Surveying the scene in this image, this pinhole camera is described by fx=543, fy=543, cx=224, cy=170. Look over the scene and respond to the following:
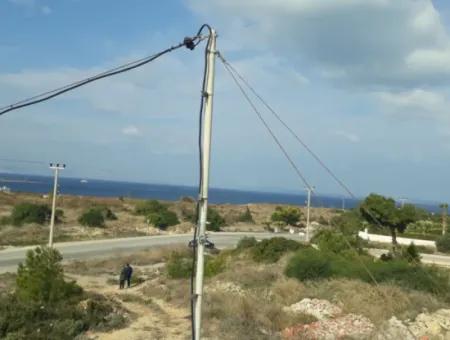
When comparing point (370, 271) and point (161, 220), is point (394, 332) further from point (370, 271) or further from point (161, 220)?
point (161, 220)

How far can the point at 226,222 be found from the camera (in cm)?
7575

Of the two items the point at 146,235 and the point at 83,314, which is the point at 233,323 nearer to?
the point at 83,314

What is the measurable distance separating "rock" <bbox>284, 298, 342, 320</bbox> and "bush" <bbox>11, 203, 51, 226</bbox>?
40832 mm

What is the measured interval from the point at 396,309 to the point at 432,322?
204cm

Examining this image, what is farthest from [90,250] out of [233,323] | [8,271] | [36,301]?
[233,323]

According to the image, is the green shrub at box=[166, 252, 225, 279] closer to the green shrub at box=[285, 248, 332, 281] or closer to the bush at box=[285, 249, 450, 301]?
the green shrub at box=[285, 248, 332, 281]

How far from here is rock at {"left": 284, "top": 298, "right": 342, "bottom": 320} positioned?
17656 mm

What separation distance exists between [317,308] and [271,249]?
13.1m

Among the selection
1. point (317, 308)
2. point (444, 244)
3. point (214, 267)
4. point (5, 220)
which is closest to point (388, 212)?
point (444, 244)

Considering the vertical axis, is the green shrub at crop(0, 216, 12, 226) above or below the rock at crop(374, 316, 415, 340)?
below

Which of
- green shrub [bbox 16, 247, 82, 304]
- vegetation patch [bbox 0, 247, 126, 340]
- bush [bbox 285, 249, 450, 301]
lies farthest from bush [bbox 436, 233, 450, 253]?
green shrub [bbox 16, 247, 82, 304]

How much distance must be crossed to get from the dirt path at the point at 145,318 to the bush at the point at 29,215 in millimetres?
30774

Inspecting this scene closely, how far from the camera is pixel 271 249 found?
31.3m

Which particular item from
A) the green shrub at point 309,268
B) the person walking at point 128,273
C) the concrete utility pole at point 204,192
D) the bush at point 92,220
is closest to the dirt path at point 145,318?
the person walking at point 128,273
